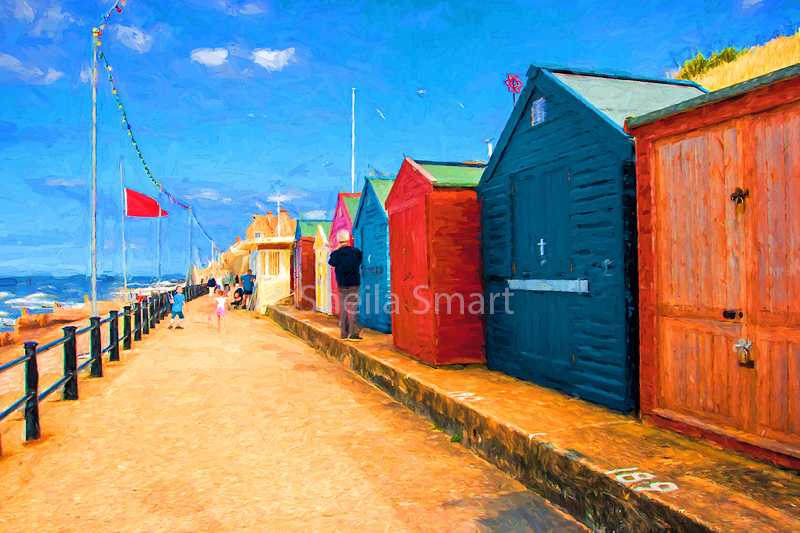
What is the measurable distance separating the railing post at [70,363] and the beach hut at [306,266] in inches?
481

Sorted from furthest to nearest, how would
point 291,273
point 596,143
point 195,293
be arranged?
1. point 195,293
2. point 291,273
3. point 596,143

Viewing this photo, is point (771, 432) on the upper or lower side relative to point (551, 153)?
lower

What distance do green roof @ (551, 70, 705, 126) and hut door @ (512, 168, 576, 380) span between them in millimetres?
766

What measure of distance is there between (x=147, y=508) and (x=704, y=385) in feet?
13.4

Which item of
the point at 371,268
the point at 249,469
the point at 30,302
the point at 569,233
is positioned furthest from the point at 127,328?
the point at 30,302

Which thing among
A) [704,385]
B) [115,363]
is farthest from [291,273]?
[704,385]

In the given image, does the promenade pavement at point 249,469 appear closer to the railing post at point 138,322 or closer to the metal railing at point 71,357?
the metal railing at point 71,357

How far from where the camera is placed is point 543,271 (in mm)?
5855

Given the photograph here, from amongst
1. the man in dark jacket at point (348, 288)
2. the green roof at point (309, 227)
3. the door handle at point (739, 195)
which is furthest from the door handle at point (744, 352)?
the green roof at point (309, 227)

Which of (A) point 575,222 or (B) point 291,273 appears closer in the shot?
(A) point 575,222

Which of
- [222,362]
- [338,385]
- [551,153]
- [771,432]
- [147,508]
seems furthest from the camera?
[222,362]

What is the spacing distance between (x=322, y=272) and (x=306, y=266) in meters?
2.36

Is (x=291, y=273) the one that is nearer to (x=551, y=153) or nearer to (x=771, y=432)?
(x=551, y=153)

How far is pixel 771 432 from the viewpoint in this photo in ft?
11.1
